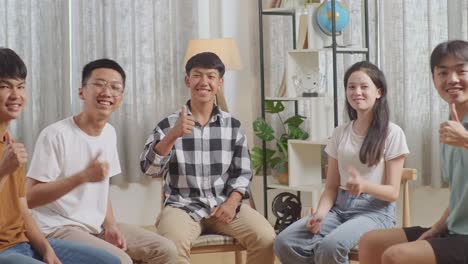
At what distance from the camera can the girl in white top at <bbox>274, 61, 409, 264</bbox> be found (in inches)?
121

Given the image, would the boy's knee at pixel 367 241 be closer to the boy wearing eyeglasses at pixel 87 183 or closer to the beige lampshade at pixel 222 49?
the boy wearing eyeglasses at pixel 87 183

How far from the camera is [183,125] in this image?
124 inches

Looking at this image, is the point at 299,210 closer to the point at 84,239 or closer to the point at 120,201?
the point at 120,201

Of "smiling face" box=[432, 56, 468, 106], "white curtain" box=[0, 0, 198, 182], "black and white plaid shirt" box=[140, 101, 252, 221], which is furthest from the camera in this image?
"white curtain" box=[0, 0, 198, 182]

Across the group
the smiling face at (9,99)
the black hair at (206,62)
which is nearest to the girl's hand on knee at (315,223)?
the black hair at (206,62)

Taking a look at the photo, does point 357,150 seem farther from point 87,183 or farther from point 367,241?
point 87,183

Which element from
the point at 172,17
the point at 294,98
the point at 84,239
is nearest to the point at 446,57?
the point at 84,239

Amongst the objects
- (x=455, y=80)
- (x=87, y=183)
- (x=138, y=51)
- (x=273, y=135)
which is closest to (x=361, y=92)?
(x=455, y=80)

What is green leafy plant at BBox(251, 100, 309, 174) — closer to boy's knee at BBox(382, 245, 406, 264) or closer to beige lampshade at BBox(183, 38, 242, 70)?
beige lampshade at BBox(183, 38, 242, 70)

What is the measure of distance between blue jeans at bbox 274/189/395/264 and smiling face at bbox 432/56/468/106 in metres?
0.66

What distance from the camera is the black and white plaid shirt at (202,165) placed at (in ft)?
11.0

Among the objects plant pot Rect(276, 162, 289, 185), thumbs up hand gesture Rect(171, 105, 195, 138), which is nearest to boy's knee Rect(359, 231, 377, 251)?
thumbs up hand gesture Rect(171, 105, 195, 138)

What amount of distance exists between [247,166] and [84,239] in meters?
0.93

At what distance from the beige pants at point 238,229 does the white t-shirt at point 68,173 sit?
1.24ft
